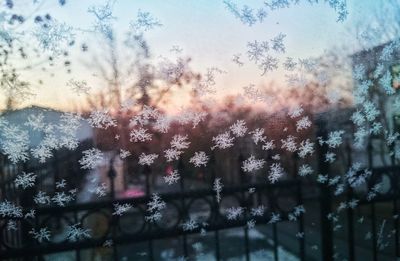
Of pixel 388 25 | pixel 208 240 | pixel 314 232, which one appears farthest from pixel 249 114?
pixel 388 25

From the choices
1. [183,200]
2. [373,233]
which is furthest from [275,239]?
[373,233]

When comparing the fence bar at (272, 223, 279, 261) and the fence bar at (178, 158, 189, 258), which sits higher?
the fence bar at (178, 158, 189, 258)

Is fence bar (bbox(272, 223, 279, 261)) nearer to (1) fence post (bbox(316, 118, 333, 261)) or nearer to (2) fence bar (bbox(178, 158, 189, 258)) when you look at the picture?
(1) fence post (bbox(316, 118, 333, 261))

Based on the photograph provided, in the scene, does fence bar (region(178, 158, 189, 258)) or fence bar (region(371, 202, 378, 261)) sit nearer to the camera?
fence bar (region(178, 158, 189, 258))

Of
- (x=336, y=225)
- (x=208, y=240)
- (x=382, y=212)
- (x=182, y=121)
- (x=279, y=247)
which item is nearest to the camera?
(x=182, y=121)

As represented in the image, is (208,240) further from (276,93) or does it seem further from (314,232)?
(276,93)

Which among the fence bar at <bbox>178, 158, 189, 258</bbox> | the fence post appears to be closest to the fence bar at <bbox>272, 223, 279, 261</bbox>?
the fence post

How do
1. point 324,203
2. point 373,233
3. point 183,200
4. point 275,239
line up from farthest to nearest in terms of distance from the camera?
point 373,233 < point 324,203 < point 275,239 < point 183,200

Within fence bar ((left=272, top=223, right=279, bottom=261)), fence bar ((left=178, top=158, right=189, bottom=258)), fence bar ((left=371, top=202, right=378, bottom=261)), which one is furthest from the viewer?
fence bar ((left=371, top=202, right=378, bottom=261))

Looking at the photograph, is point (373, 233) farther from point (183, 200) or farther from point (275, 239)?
point (183, 200)
